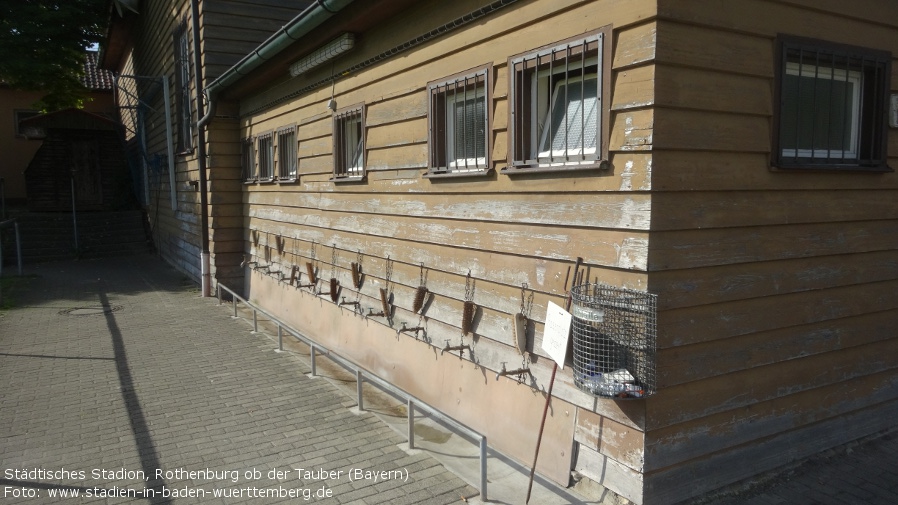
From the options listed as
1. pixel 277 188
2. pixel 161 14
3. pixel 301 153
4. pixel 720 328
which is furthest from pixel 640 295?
pixel 161 14

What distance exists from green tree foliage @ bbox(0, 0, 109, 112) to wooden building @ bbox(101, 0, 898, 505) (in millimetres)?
15208

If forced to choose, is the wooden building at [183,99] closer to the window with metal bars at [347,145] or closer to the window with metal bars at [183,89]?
the window with metal bars at [183,89]

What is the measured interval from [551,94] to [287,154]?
20.1 ft

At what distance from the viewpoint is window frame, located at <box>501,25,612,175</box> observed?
12.9ft

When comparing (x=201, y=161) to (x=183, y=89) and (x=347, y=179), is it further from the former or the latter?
(x=347, y=179)

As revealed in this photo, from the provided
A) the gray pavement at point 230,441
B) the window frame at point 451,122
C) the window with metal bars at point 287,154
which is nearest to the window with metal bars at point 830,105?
the window frame at point 451,122

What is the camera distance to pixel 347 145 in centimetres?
782

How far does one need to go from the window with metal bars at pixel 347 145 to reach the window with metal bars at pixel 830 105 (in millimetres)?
4513

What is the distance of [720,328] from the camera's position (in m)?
4.04

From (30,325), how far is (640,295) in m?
9.81

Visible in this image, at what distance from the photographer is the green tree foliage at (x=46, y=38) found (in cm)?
1725

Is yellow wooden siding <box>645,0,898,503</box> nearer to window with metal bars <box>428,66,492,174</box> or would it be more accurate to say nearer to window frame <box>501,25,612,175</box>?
window frame <box>501,25,612,175</box>

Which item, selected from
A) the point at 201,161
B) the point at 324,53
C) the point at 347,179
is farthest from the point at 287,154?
the point at 201,161

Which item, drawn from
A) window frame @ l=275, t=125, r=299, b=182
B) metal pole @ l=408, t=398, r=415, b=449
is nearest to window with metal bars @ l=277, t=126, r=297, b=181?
window frame @ l=275, t=125, r=299, b=182
